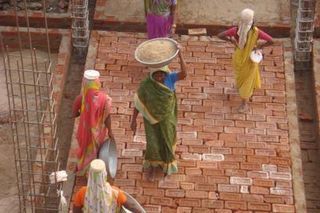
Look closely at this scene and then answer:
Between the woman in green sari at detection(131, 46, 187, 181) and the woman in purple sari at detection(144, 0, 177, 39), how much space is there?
168cm

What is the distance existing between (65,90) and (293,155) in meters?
2.98

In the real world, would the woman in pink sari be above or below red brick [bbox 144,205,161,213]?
above

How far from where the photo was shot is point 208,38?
10336 mm

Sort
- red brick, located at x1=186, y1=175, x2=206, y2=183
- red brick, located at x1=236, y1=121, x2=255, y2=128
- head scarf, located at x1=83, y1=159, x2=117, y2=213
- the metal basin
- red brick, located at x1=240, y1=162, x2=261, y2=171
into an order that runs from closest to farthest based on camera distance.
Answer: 1. head scarf, located at x1=83, y1=159, x2=117, y2=213
2. the metal basin
3. red brick, located at x1=186, y1=175, x2=206, y2=183
4. red brick, located at x1=240, y1=162, x2=261, y2=171
5. red brick, located at x1=236, y1=121, x2=255, y2=128

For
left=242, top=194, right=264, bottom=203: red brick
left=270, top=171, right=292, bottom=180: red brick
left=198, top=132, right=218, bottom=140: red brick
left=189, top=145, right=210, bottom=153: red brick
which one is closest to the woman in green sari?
left=189, top=145, right=210, bottom=153: red brick

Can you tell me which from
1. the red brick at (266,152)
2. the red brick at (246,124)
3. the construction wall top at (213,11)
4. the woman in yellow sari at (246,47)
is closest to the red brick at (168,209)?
the red brick at (266,152)

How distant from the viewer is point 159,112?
7.79 meters

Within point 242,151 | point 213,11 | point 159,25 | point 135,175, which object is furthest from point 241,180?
point 213,11

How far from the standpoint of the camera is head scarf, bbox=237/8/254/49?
8.56 m

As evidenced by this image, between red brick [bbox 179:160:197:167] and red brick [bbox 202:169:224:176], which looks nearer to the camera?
red brick [bbox 202:169:224:176]

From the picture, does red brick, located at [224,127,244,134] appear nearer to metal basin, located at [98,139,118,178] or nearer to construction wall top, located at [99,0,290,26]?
metal basin, located at [98,139,118,178]

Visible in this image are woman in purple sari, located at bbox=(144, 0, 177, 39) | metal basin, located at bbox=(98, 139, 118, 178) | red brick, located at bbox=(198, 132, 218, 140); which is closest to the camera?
metal basin, located at bbox=(98, 139, 118, 178)

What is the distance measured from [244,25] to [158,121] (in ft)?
5.22

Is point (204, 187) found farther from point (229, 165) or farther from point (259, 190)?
point (259, 190)
